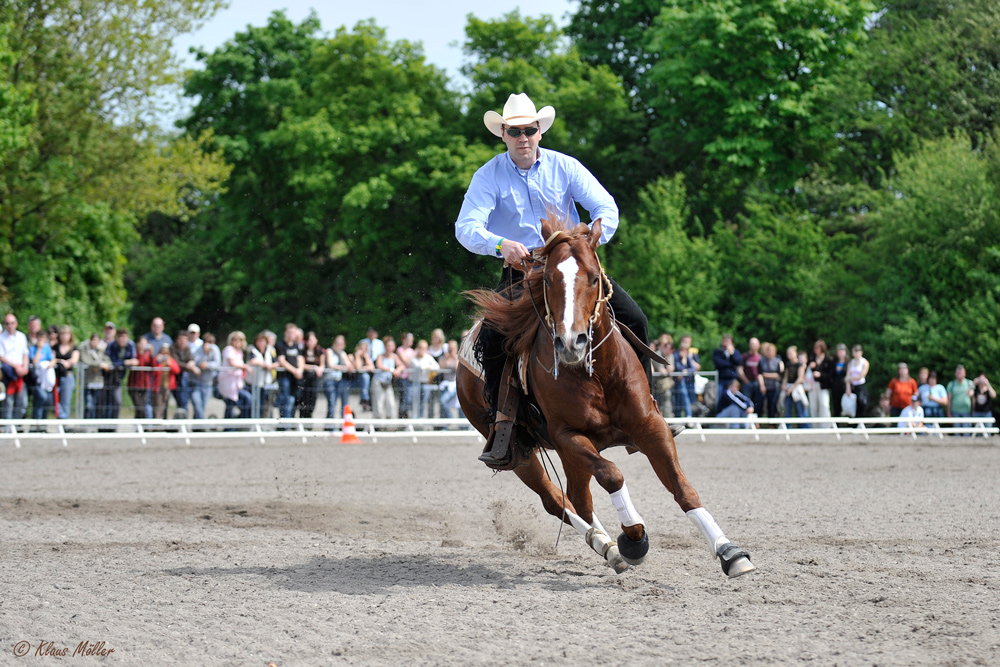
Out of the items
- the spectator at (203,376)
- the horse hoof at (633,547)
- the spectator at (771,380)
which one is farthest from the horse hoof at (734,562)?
the spectator at (771,380)

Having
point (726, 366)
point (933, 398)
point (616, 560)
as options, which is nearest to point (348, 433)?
point (726, 366)

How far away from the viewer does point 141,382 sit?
62.1 feet

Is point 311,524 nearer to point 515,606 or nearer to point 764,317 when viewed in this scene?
point 515,606

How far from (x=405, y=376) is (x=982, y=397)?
436 inches

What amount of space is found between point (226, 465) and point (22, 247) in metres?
17.9

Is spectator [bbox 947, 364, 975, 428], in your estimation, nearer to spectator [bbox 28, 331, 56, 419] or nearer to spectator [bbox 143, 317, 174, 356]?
spectator [bbox 143, 317, 174, 356]

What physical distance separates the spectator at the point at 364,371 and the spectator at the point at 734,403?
671cm

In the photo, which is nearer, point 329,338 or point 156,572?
point 156,572

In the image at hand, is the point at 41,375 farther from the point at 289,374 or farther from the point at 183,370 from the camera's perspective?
the point at 289,374

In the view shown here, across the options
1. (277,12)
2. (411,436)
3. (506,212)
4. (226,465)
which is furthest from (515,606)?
(277,12)

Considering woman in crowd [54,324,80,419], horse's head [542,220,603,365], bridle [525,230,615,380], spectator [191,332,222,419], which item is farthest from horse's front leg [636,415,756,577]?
woman in crowd [54,324,80,419]

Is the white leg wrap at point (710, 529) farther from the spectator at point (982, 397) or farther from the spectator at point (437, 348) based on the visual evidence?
the spectator at point (982, 397)

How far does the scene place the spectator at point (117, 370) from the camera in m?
19.0

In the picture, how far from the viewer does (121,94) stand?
2966 centimetres
